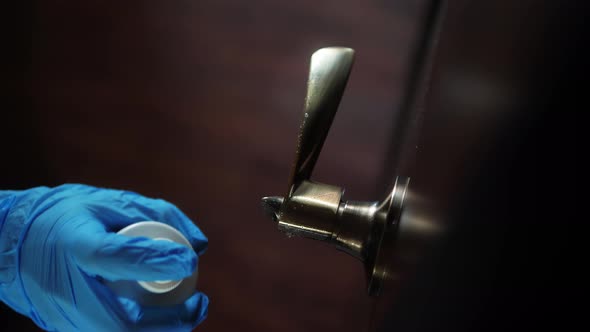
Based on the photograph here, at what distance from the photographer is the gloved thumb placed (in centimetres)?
56

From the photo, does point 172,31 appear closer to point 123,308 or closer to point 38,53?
point 38,53

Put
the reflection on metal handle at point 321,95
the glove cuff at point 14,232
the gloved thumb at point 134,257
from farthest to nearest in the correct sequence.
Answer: the glove cuff at point 14,232
the gloved thumb at point 134,257
the reflection on metal handle at point 321,95

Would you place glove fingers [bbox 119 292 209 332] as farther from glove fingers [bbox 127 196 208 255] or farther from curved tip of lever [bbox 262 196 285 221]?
curved tip of lever [bbox 262 196 285 221]

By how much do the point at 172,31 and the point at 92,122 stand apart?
0.20m

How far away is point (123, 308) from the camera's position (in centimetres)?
63

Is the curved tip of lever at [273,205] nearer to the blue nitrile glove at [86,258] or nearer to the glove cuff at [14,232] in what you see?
the blue nitrile glove at [86,258]

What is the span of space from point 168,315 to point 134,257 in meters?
0.14

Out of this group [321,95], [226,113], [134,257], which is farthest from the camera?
[226,113]

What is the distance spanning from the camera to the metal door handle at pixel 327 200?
0.27 metres

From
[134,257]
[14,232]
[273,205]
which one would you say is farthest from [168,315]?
[273,205]

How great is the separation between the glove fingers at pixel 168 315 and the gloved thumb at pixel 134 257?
6cm

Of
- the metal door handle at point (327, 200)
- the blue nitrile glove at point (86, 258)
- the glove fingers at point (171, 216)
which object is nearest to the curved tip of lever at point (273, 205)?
the metal door handle at point (327, 200)

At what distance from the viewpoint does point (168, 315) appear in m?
0.66

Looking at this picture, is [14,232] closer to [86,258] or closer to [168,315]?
[86,258]
